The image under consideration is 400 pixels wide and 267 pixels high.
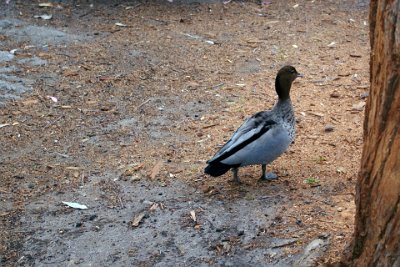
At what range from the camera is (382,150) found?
3.38m

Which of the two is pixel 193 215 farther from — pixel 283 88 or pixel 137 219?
pixel 283 88

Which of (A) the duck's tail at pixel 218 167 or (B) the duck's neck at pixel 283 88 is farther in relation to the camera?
(B) the duck's neck at pixel 283 88

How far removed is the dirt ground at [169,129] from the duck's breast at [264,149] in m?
0.26

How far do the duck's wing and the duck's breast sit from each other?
3 centimetres

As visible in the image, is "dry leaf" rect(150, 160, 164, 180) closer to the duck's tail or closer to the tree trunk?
the duck's tail

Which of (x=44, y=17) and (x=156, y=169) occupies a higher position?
(x=44, y=17)

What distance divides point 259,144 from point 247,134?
138 millimetres

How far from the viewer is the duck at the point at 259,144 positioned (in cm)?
521

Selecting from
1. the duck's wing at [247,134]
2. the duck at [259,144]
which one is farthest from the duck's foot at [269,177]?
the duck's wing at [247,134]

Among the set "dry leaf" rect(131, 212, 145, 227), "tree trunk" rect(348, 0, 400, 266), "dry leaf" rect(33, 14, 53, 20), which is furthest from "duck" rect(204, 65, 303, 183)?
"dry leaf" rect(33, 14, 53, 20)

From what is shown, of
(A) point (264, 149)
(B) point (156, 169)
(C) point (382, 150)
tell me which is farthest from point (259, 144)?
(C) point (382, 150)

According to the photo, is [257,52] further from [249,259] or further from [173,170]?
[249,259]

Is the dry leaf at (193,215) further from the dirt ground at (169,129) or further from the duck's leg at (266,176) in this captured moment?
the duck's leg at (266,176)

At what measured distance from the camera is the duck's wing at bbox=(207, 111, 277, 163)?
5.21 m
